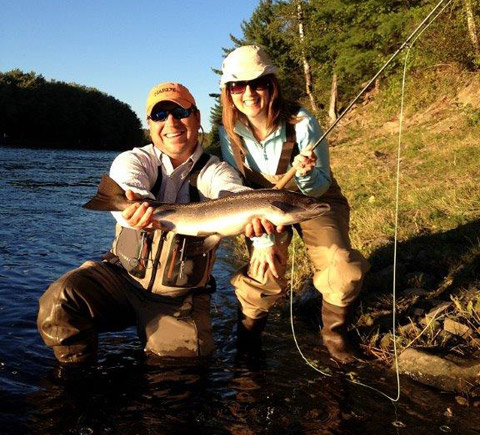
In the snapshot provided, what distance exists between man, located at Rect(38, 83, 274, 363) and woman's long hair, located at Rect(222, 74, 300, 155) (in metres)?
0.29

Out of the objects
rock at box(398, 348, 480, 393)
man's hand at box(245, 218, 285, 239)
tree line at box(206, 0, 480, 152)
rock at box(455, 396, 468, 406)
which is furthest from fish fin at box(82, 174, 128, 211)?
tree line at box(206, 0, 480, 152)

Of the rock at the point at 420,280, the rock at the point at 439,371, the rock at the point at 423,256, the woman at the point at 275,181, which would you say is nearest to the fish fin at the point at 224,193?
the woman at the point at 275,181

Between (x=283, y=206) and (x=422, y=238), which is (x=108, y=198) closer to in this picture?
(x=283, y=206)

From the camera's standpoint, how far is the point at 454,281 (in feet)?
16.5

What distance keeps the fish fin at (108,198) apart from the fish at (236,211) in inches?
9.1

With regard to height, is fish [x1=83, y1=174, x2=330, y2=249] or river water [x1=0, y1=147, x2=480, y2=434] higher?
fish [x1=83, y1=174, x2=330, y2=249]

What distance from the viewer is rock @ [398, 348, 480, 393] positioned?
3537mm

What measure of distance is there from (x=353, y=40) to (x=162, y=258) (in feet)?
75.3

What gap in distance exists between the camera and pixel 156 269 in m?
4.04

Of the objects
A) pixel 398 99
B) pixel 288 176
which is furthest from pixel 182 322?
pixel 398 99

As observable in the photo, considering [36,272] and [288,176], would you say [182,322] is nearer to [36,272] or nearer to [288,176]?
[288,176]

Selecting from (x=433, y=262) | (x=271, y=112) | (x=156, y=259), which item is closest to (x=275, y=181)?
(x=271, y=112)

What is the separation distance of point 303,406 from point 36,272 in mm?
4577

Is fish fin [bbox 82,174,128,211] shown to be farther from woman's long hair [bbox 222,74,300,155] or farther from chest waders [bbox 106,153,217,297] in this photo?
woman's long hair [bbox 222,74,300,155]
